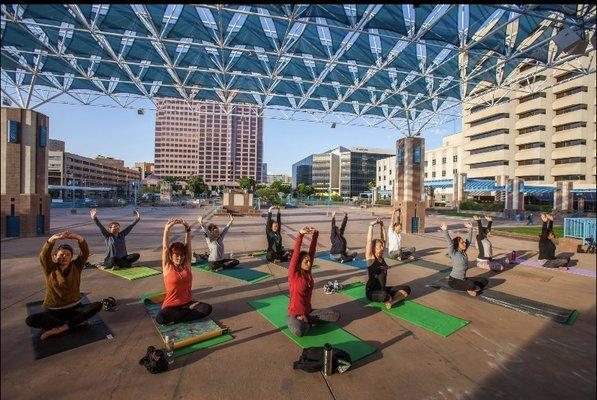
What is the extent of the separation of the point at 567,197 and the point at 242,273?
37691 mm

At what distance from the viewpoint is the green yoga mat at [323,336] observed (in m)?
4.67

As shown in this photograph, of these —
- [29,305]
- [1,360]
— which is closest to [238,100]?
[29,305]

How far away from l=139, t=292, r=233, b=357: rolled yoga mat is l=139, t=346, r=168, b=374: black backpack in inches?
14.5

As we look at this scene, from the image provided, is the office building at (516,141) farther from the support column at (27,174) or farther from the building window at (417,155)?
the support column at (27,174)

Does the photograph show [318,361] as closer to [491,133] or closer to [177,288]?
[177,288]

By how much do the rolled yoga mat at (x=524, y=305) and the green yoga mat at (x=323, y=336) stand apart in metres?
3.76

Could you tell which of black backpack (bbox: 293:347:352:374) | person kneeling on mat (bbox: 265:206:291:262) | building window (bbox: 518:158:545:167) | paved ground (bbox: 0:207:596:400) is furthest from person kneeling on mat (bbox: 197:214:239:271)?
building window (bbox: 518:158:545:167)

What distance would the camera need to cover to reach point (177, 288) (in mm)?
5293

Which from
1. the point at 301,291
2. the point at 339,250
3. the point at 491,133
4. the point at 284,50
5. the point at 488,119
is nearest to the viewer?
the point at 301,291

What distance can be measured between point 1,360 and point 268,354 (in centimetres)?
320

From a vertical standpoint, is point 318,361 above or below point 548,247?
below

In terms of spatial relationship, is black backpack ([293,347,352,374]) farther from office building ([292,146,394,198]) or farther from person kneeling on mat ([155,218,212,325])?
office building ([292,146,394,198])

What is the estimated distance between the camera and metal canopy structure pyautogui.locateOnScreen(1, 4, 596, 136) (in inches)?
567

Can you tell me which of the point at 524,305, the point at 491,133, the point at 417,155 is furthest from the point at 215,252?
the point at 491,133
